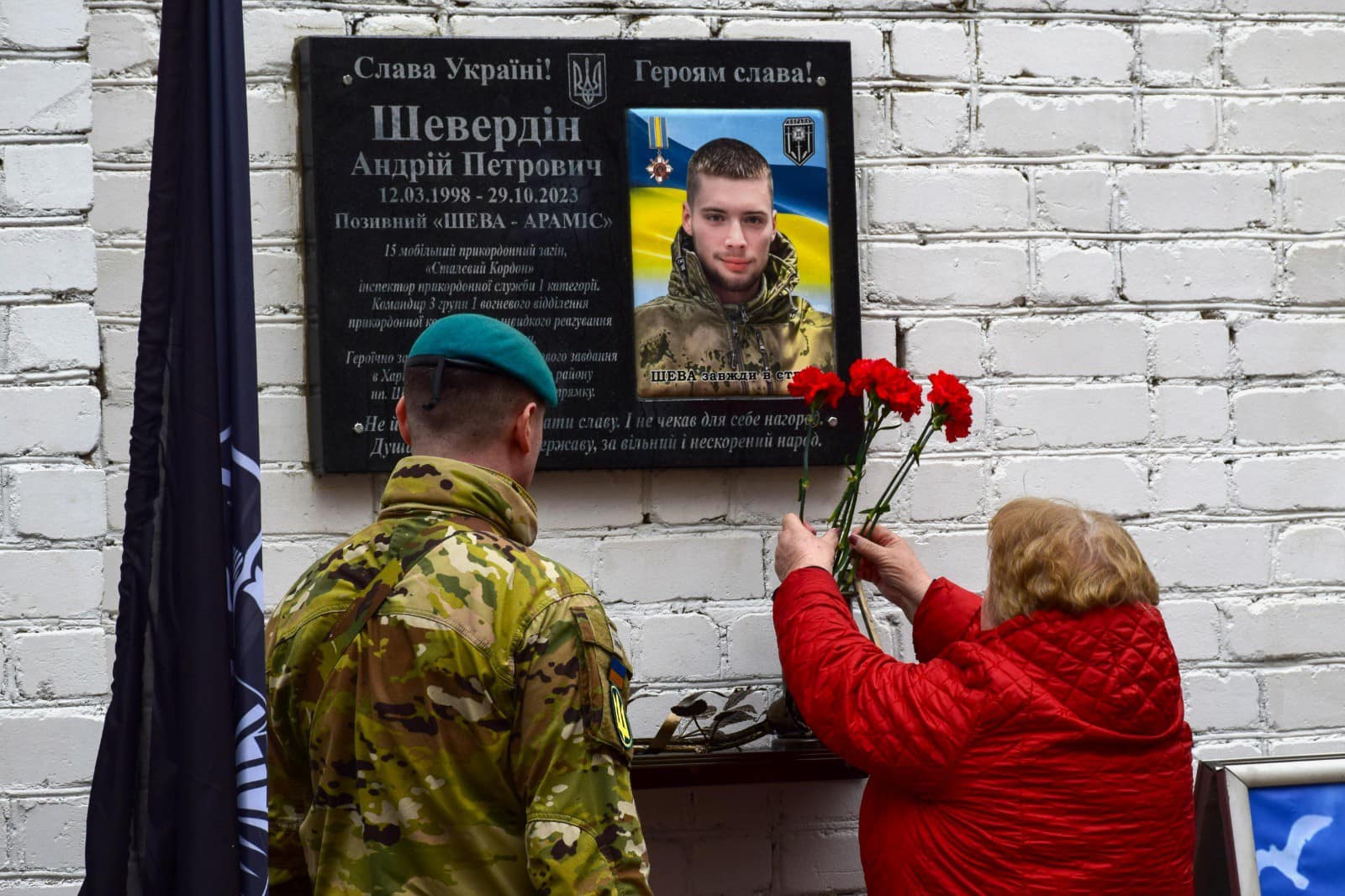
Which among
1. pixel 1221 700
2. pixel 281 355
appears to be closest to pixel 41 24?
pixel 281 355

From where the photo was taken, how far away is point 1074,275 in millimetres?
2613

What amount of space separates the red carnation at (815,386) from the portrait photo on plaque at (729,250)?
0.30 meters

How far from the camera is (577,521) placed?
2459 mm

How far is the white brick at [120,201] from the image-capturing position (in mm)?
2330

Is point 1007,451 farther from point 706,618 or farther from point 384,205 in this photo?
point 384,205

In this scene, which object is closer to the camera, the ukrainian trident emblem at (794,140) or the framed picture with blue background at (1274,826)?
the framed picture with blue background at (1274,826)

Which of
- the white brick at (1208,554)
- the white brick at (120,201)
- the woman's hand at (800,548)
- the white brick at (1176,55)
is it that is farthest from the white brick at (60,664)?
the white brick at (1176,55)

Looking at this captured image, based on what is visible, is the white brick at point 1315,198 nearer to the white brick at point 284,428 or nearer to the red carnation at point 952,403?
the red carnation at point 952,403

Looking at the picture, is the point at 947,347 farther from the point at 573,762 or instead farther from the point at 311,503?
the point at 573,762

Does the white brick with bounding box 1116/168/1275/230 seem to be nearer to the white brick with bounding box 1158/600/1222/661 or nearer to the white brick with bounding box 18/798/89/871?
the white brick with bounding box 1158/600/1222/661

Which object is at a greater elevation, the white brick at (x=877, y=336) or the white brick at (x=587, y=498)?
the white brick at (x=877, y=336)

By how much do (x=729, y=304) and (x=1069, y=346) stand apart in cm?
66

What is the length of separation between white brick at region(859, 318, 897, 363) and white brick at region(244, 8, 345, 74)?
3.64 feet

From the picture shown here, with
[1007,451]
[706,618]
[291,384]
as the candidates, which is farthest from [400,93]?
[1007,451]
